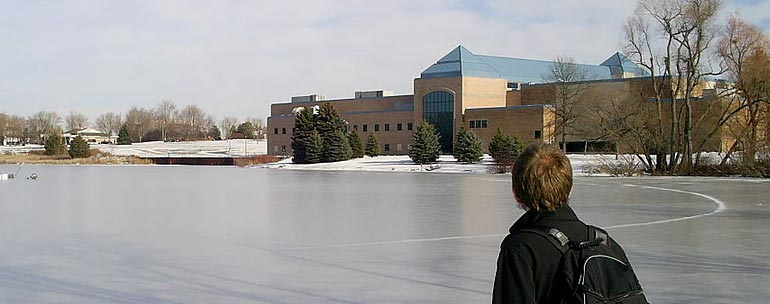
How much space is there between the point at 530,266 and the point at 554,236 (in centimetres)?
13

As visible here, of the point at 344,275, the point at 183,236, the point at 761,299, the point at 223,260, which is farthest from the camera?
the point at 183,236

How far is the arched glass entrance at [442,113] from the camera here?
82.9m

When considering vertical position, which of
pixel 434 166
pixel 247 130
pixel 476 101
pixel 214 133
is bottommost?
pixel 434 166

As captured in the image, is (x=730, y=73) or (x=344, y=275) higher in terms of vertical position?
(x=730, y=73)

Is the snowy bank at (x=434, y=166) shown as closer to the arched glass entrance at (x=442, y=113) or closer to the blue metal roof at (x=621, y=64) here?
the arched glass entrance at (x=442, y=113)

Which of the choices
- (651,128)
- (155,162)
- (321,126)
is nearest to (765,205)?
(651,128)

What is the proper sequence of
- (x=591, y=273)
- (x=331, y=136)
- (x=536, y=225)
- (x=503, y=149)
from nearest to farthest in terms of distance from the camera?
1. (x=591, y=273)
2. (x=536, y=225)
3. (x=503, y=149)
4. (x=331, y=136)

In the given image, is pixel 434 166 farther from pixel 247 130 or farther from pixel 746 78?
pixel 247 130

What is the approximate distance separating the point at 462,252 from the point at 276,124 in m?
93.6

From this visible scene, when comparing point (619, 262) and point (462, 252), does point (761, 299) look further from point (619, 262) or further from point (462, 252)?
point (619, 262)

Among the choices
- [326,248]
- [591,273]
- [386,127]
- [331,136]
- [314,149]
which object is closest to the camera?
[591,273]

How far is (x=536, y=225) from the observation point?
2.73m

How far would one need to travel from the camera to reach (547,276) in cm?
268

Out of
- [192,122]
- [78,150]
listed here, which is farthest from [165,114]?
[78,150]
